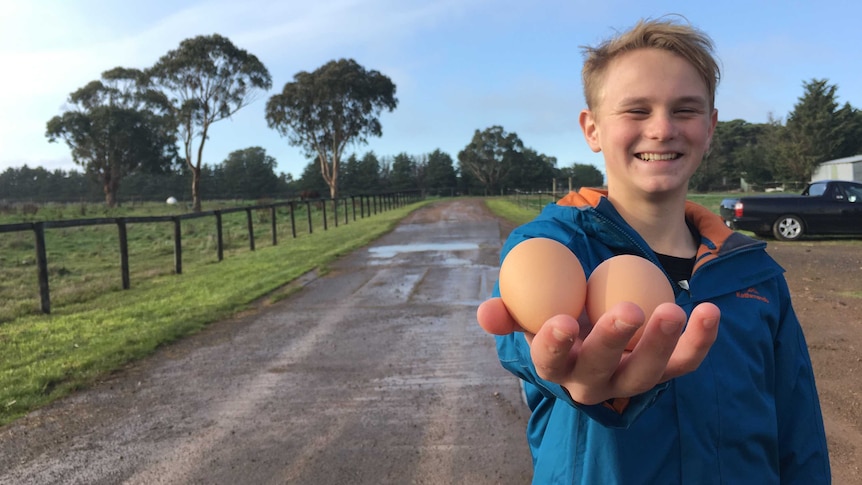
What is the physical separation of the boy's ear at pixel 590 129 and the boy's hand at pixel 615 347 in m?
0.81

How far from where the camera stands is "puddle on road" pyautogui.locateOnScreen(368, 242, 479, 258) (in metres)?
13.3

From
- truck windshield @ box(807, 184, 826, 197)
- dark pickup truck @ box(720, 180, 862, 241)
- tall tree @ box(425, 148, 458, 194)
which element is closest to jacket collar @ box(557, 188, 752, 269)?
dark pickup truck @ box(720, 180, 862, 241)

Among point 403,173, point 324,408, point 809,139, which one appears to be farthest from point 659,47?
point 403,173

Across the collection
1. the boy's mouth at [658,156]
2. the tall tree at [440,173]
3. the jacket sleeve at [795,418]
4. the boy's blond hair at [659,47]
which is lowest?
the jacket sleeve at [795,418]

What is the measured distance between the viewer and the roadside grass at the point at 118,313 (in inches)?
189

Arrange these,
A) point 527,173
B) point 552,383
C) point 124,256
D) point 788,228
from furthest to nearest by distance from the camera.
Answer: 1. point 527,173
2. point 788,228
3. point 124,256
4. point 552,383

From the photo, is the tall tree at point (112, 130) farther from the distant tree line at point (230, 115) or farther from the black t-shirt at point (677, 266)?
the black t-shirt at point (677, 266)

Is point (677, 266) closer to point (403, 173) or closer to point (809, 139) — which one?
point (809, 139)

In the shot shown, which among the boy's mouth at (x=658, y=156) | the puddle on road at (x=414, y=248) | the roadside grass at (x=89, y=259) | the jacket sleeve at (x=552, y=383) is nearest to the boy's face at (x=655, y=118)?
the boy's mouth at (x=658, y=156)

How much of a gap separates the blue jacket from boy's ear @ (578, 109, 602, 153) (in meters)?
0.15

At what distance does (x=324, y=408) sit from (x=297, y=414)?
193 mm

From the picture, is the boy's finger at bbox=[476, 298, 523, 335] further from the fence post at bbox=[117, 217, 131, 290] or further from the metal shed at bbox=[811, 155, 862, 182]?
the metal shed at bbox=[811, 155, 862, 182]

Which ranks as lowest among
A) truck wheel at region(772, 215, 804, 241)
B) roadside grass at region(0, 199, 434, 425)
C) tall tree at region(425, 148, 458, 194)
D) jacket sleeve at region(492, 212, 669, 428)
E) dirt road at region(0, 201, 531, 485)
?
dirt road at region(0, 201, 531, 485)

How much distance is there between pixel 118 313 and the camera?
289 inches
